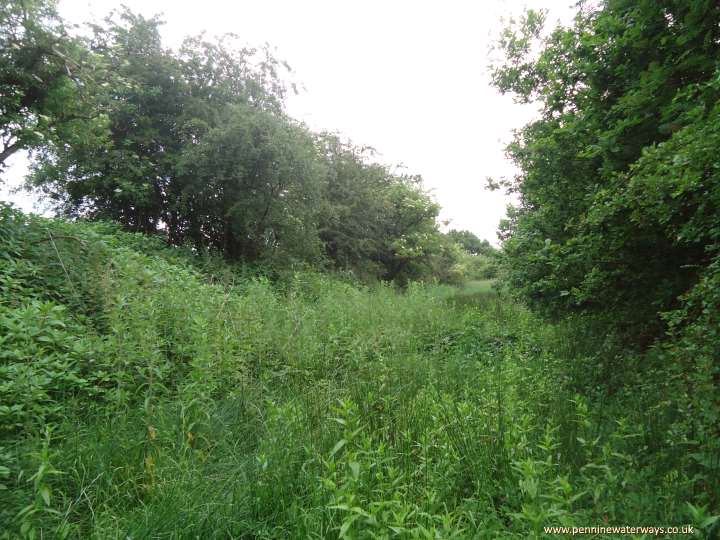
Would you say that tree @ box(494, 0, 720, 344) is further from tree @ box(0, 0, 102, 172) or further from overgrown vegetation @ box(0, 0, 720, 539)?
tree @ box(0, 0, 102, 172)

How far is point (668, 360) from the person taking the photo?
2.80 m

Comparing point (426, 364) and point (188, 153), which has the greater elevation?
point (188, 153)

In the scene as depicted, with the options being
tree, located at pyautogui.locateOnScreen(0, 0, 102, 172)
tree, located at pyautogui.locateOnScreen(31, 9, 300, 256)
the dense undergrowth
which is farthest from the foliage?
the dense undergrowth

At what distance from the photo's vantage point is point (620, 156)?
3.36m

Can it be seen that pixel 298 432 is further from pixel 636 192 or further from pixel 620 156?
pixel 620 156

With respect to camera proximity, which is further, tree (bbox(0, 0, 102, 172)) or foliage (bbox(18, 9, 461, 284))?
foliage (bbox(18, 9, 461, 284))

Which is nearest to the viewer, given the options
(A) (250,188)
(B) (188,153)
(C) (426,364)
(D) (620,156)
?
(D) (620,156)

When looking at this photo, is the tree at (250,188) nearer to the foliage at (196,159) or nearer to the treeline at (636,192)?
the foliage at (196,159)

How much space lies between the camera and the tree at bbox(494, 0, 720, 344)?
97.0 inches

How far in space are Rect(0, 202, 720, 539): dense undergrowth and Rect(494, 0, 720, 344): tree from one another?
31.0 inches

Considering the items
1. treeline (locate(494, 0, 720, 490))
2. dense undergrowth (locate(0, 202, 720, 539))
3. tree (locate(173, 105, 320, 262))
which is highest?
tree (locate(173, 105, 320, 262))

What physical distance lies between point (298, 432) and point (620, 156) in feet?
12.6

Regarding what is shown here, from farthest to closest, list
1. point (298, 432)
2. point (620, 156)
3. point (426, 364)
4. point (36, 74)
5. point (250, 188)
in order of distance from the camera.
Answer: point (250, 188) → point (36, 74) → point (426, 364) → point (620, 156) → point (298, 432)

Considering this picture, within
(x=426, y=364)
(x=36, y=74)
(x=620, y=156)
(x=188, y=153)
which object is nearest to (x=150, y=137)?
(x=188, y=153)
